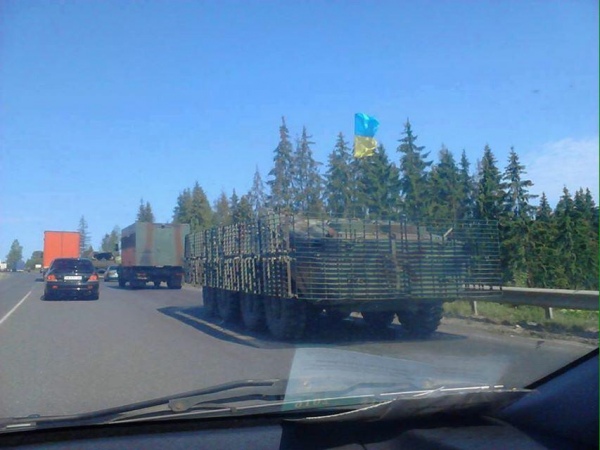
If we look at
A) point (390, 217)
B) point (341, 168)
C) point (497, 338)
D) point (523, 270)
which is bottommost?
point (497, 338)

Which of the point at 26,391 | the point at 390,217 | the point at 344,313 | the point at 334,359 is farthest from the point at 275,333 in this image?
the point at 334,359

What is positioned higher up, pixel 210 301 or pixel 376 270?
pixel 376 270

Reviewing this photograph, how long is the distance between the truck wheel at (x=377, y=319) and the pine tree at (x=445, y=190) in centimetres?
194

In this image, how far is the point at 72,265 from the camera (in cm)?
2422

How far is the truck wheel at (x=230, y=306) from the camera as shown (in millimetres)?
14453

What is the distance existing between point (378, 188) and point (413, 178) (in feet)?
3.88

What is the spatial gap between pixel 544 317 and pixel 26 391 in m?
8.21

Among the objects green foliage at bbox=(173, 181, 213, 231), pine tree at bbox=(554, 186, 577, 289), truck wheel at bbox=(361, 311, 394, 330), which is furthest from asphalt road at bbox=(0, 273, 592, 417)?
green foliage at bbox=(173, 181, 213, 231)

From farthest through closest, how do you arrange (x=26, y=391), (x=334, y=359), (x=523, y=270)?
(x=523, y=270) < (x=26, y=391) < (x=334, y=359)

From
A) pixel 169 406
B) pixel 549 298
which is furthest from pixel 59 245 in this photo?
pixel 169 406

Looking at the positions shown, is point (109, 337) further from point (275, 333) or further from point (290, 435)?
point (290, 435)

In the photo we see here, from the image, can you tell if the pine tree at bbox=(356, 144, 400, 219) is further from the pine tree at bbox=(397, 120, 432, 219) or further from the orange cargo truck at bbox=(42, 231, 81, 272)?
the orange cargo truck at bbox=(42, 231, 81, 272)

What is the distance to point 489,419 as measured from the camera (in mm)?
3375

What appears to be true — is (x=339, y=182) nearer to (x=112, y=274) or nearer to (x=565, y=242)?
(x=565, y=242)
